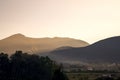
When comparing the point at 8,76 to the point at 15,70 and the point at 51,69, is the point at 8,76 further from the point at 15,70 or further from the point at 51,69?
the point at 51,69

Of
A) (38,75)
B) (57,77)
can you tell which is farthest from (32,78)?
(57,77)

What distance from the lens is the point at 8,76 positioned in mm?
72562

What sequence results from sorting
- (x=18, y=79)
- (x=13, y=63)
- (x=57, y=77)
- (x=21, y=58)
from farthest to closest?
(x=21, y=58) → (x=13, y=63) → (x=18, y=79) → (x=57, y=77)

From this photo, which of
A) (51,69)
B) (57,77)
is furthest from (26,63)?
(57,77)

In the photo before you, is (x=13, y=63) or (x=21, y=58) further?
(x=21, y=58)

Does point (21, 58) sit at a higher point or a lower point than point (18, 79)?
higher

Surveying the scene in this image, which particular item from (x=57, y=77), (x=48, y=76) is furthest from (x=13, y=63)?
(x=57, y=77)

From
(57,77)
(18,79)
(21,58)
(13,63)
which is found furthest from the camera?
(21,58)

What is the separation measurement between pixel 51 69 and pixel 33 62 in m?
6.01

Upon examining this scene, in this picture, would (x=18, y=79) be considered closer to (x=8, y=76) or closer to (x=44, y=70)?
(x=8, y=76)

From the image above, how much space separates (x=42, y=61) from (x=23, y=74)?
8086mm

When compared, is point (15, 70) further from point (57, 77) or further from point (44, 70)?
point (57, 77)

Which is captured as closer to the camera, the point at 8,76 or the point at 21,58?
the point at 8,76

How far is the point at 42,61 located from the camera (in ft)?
267
